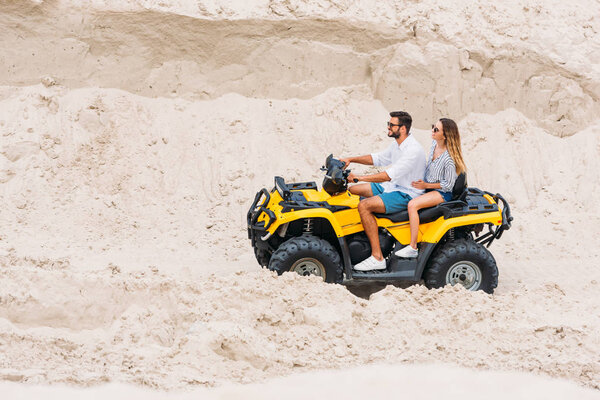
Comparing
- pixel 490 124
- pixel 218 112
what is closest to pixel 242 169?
pixel 218 112

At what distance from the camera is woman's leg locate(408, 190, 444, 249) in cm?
809

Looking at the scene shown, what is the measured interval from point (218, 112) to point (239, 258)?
2.98 meters

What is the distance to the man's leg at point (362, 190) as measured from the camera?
8.45 meters

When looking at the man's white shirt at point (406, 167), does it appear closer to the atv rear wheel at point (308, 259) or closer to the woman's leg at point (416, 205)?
the woman's leg at point (416, 205)

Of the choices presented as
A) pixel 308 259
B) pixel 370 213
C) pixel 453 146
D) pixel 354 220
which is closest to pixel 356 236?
pixel 354 220

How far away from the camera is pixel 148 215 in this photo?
1085 centimetres

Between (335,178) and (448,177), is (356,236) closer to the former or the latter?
(335,178)

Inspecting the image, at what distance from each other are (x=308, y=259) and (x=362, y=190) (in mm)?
961

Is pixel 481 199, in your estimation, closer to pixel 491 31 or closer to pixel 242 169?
pixel 242 169

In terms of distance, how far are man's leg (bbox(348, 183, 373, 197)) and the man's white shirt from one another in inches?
6.4

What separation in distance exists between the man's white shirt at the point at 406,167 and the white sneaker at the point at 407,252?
539 mm

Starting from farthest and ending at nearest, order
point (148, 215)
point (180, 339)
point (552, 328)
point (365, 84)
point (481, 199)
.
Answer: point (365, 84), point (148, 215), point (481, 199), point (552, 328), point (180, 339)

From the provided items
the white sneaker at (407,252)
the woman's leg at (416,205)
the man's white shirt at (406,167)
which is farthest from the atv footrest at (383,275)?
the man's white shirt at (406,167)

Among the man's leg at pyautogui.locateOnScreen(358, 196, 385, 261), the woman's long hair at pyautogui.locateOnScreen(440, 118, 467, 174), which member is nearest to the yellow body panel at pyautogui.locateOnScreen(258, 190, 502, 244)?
the man's leg at pyautogui.locateOnScreen(358, 196, 385, 261)
